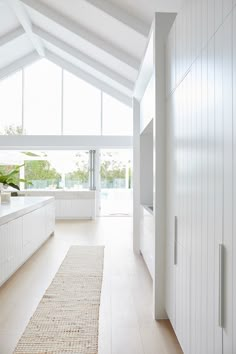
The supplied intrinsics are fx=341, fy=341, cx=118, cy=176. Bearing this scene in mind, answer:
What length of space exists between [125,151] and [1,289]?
8.04 metres

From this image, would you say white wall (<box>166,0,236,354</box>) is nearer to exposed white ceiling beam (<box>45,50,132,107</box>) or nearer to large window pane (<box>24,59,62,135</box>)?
exposed white ceiling beam (<box>45,50,132,107</box>)

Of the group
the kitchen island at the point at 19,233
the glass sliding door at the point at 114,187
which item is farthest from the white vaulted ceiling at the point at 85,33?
the kitchen island at the point at 19,233

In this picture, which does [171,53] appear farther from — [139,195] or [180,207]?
[139,195]

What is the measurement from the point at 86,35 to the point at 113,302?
567 cm

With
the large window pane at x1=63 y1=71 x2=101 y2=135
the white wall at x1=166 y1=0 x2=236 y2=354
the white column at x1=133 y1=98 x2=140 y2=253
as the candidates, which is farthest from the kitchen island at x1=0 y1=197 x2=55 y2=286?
the large window pane at x1=63 y1=71 x2=101 y2=135

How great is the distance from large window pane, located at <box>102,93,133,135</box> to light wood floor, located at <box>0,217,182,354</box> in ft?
17.9

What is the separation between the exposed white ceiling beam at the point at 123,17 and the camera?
18.3ft

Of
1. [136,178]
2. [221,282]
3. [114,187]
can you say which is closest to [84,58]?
[114,187]

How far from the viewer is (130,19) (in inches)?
219

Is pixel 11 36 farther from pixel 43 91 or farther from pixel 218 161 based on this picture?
pixel 218 161

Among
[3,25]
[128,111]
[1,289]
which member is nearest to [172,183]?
[1,289]

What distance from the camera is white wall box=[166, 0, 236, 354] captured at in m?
1.31

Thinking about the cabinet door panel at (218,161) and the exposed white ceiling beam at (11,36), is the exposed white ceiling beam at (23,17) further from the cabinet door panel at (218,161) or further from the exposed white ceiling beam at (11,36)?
the cabinet door panel at (218,161)

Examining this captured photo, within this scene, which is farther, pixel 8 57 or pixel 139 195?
pixel 8 57
